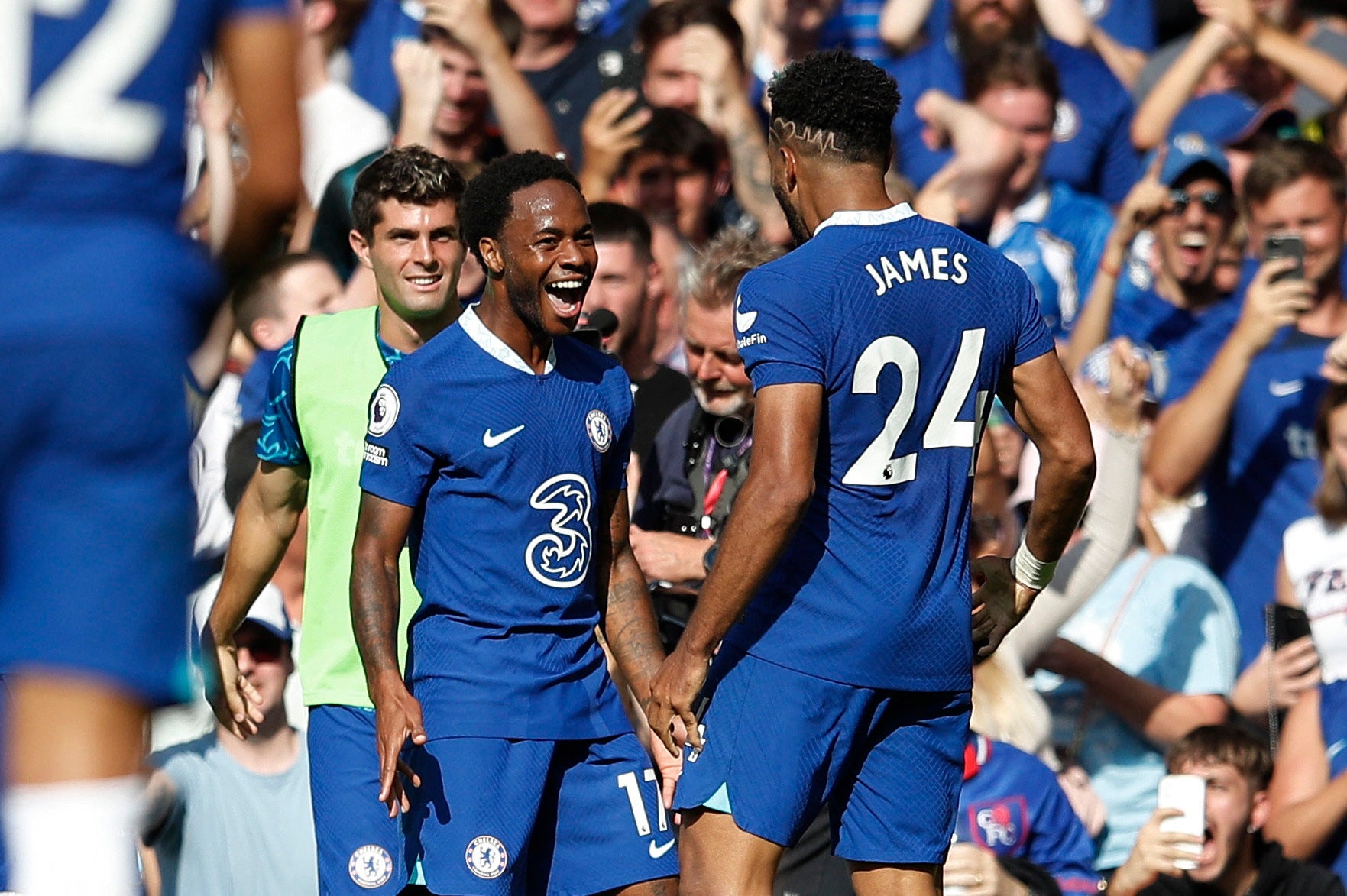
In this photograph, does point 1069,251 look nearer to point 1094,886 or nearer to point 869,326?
point 1094,886

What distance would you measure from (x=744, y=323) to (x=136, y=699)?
2148mm

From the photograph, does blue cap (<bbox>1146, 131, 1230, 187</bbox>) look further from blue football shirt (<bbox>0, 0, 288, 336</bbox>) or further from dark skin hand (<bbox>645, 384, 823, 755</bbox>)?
blue football shirt (<bbox>0, 0, 288, 336</bbox>)

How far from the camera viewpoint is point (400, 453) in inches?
206

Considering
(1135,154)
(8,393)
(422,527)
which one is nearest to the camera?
(8,393)

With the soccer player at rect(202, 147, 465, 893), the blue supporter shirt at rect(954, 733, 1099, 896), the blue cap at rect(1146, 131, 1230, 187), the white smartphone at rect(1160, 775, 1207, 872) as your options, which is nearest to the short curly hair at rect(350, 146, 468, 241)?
the soccer player at rect(202, 147, 465, 893)

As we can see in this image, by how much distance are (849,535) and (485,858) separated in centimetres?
120

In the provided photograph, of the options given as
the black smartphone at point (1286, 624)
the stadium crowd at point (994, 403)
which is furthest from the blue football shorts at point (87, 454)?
the black smartphone at point (1286, 624)

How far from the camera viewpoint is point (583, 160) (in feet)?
30.3

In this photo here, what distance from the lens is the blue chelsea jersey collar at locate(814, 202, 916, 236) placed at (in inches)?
201

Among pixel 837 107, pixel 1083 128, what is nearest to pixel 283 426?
pixel 837 107

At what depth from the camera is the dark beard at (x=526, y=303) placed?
534 cm

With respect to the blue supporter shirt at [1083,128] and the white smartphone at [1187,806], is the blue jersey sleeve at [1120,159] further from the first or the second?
the white smartphone at [1187,806]

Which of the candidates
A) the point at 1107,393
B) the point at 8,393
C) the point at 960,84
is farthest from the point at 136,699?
the point at 960,84

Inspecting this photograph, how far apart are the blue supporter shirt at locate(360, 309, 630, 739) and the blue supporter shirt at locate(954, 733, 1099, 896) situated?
1891 millimetres
